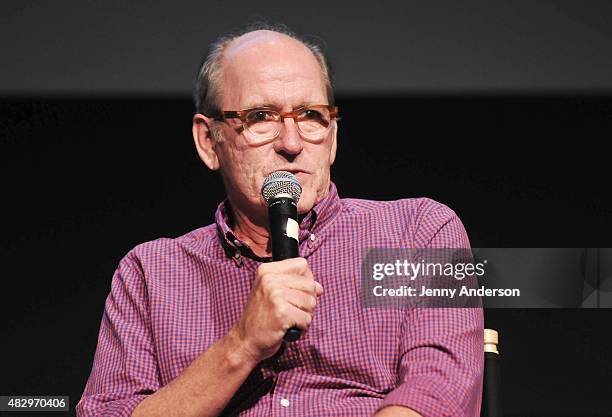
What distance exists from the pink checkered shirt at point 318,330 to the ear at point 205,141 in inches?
5.1

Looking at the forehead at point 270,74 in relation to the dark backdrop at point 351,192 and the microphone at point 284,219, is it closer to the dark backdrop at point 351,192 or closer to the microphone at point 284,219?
the microphone at point 284,219

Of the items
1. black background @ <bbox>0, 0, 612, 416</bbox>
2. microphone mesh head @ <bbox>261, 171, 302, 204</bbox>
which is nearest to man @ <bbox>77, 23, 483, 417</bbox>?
microphone mesh head @ <bbox>261, 171, 302, 204</bbox>

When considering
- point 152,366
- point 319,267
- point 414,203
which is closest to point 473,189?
point 414,203

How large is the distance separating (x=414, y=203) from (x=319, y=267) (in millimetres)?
298

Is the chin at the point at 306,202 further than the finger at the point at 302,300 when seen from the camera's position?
Yes

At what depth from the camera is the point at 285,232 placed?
1.71 meters

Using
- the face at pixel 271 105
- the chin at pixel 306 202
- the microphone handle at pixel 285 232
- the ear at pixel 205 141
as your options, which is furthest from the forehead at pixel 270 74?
the microphone handle at pixel 285 232

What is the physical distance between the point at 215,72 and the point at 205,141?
0.62 feet

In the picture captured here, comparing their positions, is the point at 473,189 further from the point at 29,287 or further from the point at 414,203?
the point at 29,287

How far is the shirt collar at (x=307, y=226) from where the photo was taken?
2.17 m

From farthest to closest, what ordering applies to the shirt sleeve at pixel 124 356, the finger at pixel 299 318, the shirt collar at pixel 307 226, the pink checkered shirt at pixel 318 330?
the shirt collar at pixel 307 226, the shirt sleeve at pixel 124 356, the pink checkered shirt at pixel 318 330, the finger at pixel 299 318

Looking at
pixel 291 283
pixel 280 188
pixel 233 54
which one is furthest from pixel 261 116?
pixel 291 283

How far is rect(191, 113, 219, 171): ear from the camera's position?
2.38 meters

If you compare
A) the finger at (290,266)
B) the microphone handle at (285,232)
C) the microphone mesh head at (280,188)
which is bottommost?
the finger at (290,266)
